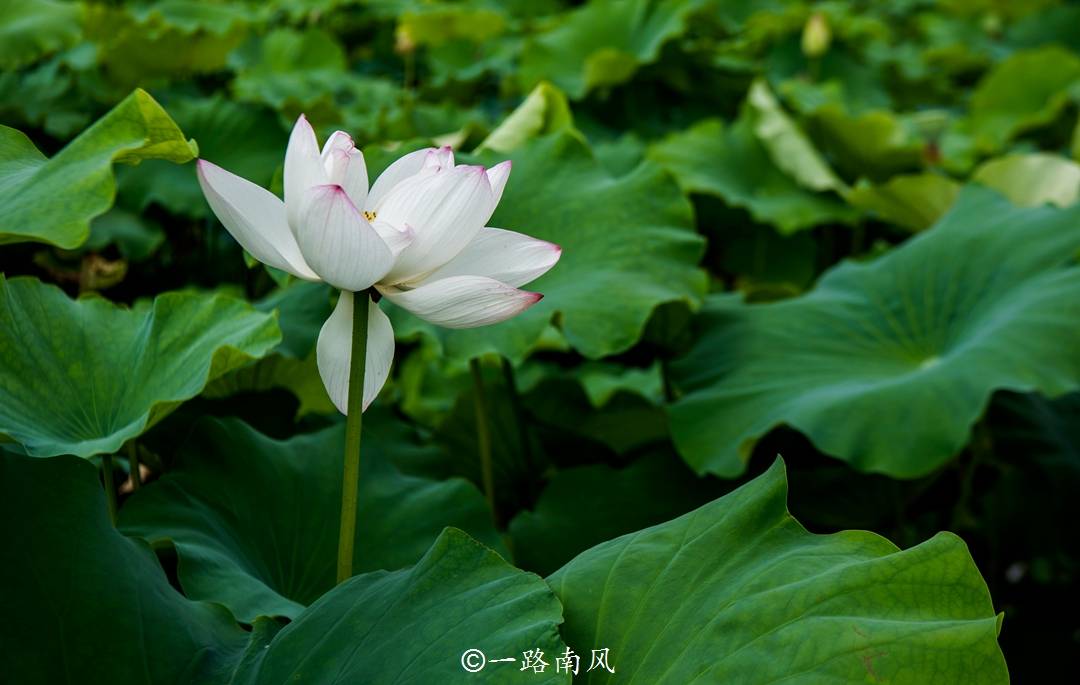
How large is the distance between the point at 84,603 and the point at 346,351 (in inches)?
8.5

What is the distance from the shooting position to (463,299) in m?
0.68

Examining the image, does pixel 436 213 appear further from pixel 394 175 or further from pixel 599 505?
pixel 599 505

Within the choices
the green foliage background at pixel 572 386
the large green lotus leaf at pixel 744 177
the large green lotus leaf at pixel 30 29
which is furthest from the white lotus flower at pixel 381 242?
the large green lotus leaf at pixel 744 177

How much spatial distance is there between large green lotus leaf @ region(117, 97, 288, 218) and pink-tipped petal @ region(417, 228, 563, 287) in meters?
1.08

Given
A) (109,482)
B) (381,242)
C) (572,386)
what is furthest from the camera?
(572,386)

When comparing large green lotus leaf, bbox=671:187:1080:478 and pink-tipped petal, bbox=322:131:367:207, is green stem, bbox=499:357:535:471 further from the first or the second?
pink-tipped petal, bbox=322:131:367:207

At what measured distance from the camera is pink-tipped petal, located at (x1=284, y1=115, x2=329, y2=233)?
684mm

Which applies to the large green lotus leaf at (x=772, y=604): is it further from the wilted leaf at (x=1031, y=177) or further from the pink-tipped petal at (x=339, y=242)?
the wilted leaf at (x=1031, y=177)

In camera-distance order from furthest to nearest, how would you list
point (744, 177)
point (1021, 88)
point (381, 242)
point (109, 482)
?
point (1021, 88) < point (744, 177) < point (109, 482) < point (381, 242)

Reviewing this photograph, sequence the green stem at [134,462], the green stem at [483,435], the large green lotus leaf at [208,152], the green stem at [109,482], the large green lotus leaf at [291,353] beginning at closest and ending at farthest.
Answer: the green stem at [109,482], the green stem at [134,462], the large green lotus leaf at [291,353], the green stem at [483,435], the large green lotus leaf at [208,152]

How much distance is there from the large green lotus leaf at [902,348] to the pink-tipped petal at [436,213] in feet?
1.91

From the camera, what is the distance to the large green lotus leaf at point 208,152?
1.74 m

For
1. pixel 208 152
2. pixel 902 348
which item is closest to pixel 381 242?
pixel 902 348

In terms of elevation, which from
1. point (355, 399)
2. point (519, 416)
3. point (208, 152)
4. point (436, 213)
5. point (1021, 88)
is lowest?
point (1021, 88)
